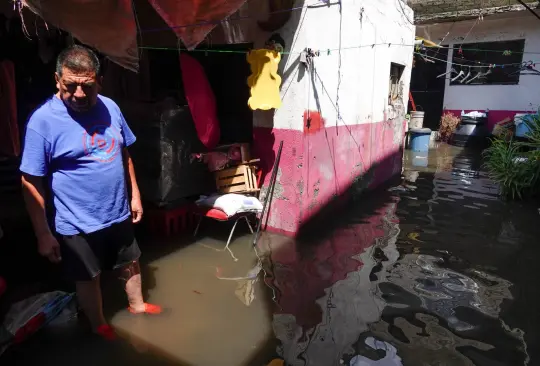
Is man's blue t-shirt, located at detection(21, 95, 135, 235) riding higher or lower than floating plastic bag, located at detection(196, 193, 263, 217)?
higher

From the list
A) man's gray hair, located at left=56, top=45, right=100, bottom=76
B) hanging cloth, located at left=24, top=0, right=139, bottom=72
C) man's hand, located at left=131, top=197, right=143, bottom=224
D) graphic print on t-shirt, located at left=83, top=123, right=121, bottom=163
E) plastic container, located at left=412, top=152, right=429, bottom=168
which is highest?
hanging cloth, located at left=24, top=0, right=139, bottom=72

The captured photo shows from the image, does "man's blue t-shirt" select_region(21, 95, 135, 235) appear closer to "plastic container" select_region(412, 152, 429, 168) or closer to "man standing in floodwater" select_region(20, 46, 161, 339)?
"man standing in floodwater" select_region(20, 46, 161, 339)

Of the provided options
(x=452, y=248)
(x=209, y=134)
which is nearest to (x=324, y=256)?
(x=452, y=248)

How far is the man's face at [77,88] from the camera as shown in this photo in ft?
7.61

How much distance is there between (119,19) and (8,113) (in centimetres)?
142

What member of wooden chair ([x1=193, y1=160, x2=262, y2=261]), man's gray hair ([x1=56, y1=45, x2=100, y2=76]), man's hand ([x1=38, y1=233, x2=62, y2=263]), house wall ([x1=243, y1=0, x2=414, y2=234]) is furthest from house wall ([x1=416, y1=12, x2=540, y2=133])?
man's hand ([x1=38, y1=233, x2=62, y2=263])

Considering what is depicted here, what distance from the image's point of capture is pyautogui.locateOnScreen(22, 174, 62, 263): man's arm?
7.71 feet

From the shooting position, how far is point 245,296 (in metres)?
3.56

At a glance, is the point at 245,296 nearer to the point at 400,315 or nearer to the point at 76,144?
the point at 400,315

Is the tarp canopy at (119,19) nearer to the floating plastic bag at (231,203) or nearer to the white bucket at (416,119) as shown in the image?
the floating plastic bag at (231,203)

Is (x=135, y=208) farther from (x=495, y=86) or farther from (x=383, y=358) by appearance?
(x=495, y=86)

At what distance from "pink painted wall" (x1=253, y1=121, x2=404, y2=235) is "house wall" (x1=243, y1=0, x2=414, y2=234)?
0.04ft

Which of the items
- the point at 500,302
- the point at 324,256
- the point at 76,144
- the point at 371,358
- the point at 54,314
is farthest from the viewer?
the point at 324,256

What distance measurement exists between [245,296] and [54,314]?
1.57 meters
